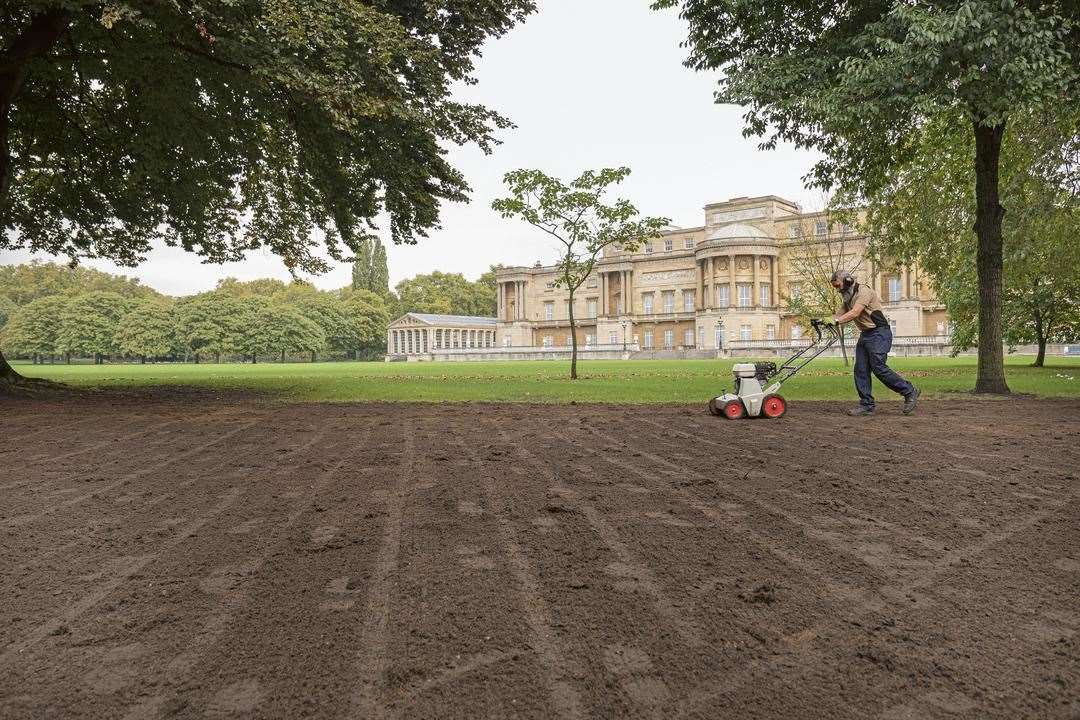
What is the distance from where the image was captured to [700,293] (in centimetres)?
8150

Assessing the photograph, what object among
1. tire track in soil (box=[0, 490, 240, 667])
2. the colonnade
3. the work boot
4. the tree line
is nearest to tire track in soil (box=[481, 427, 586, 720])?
tire track in soil (box=[0, 490, 240, 667])

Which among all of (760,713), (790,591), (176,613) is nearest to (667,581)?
(790,591)

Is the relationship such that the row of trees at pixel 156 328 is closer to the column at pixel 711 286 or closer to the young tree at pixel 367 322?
the young tree at pixel 367 322

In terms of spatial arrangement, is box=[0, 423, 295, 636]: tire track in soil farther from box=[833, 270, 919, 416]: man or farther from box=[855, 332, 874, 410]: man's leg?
box=[855, 332, 874, 410]: man's leg

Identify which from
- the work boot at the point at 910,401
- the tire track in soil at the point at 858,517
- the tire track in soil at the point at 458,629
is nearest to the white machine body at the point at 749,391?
the work boot at the point at 910,401

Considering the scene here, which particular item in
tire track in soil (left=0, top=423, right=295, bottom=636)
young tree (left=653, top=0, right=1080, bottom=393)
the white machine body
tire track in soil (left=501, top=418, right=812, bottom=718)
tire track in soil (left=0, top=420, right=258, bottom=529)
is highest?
young tree (left=653, top=0, right=1080, bottom=393)

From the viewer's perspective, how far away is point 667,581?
3.21 meters

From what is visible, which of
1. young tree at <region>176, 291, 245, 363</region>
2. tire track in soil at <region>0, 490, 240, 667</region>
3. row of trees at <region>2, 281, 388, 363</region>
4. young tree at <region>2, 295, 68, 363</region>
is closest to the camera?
tire track in soil at <region>0, 490, 240, 667</region>

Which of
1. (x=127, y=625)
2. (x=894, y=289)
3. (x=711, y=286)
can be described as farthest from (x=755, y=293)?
(x=127, y=625)

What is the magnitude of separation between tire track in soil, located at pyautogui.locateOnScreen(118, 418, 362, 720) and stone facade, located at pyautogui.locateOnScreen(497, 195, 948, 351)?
67268 mm

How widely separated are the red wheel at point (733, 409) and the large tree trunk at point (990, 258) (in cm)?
705

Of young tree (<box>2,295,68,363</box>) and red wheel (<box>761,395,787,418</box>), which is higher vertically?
young tree (<box>2,295,68,363</box>)

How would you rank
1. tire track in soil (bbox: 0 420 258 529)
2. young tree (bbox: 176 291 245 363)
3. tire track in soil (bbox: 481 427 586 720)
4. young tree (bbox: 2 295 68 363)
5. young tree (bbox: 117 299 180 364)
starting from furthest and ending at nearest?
young tree (bbox: 176 291 245 363) < young tree (bbox: 117 299 180 364) < young tree (bbox: 2 295 68 363) < tire track in soil (bbox: 0 420 258 529) < tire track in soil (bbox: 481 427 586 720)

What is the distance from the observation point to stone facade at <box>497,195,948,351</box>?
234 feet
